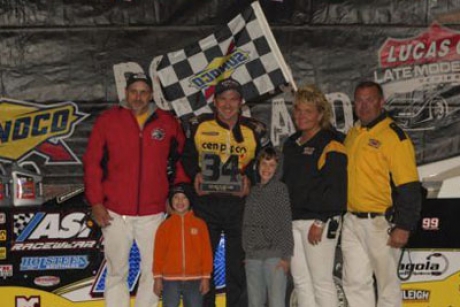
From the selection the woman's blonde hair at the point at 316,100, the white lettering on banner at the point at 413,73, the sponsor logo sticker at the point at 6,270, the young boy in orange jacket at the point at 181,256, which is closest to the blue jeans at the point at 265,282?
the young boy in orange jacket at the point at 181,256

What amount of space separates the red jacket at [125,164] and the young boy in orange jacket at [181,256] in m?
0.18

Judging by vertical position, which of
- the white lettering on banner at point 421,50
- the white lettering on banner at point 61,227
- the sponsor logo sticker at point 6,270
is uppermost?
the white lettering on banner at point 421,50

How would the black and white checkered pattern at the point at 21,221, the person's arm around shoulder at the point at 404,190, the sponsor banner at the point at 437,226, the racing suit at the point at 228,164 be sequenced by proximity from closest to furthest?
the person's arm around shoulder at the point at 404,190 < the racing suit at the point at 228,164 < the black and white checkered pattern at the point at 21,221 < the sponsor banner at the point at 437,226

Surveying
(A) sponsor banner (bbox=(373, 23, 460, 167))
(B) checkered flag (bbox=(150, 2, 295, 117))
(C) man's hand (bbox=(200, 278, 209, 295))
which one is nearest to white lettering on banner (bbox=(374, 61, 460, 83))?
(A) sponsor banner (bbox=(373, 23, 460, 167))

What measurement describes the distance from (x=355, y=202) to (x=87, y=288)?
1963 millimetres

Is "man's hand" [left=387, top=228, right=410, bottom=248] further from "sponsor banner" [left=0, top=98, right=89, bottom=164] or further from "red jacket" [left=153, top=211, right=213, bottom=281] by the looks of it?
"sponsor banner" [left=0, top=98, right=89, bottom=164]

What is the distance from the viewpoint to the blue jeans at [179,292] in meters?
5.16

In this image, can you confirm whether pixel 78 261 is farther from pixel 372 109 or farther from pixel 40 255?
pixel 372 109

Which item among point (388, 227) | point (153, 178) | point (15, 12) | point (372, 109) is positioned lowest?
point (388, 227)

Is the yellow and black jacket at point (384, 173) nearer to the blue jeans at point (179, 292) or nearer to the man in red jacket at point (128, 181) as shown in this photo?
the blue jeans at point (179, 292)

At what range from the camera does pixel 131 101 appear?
5199 millimetres

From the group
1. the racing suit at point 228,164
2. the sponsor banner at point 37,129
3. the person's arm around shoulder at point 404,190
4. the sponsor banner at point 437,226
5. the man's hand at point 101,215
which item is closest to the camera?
the person's arm around shoulder at point 404,190

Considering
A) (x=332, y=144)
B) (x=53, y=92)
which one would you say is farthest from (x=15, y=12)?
(x=332, y=144)

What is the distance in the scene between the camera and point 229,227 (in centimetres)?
525
